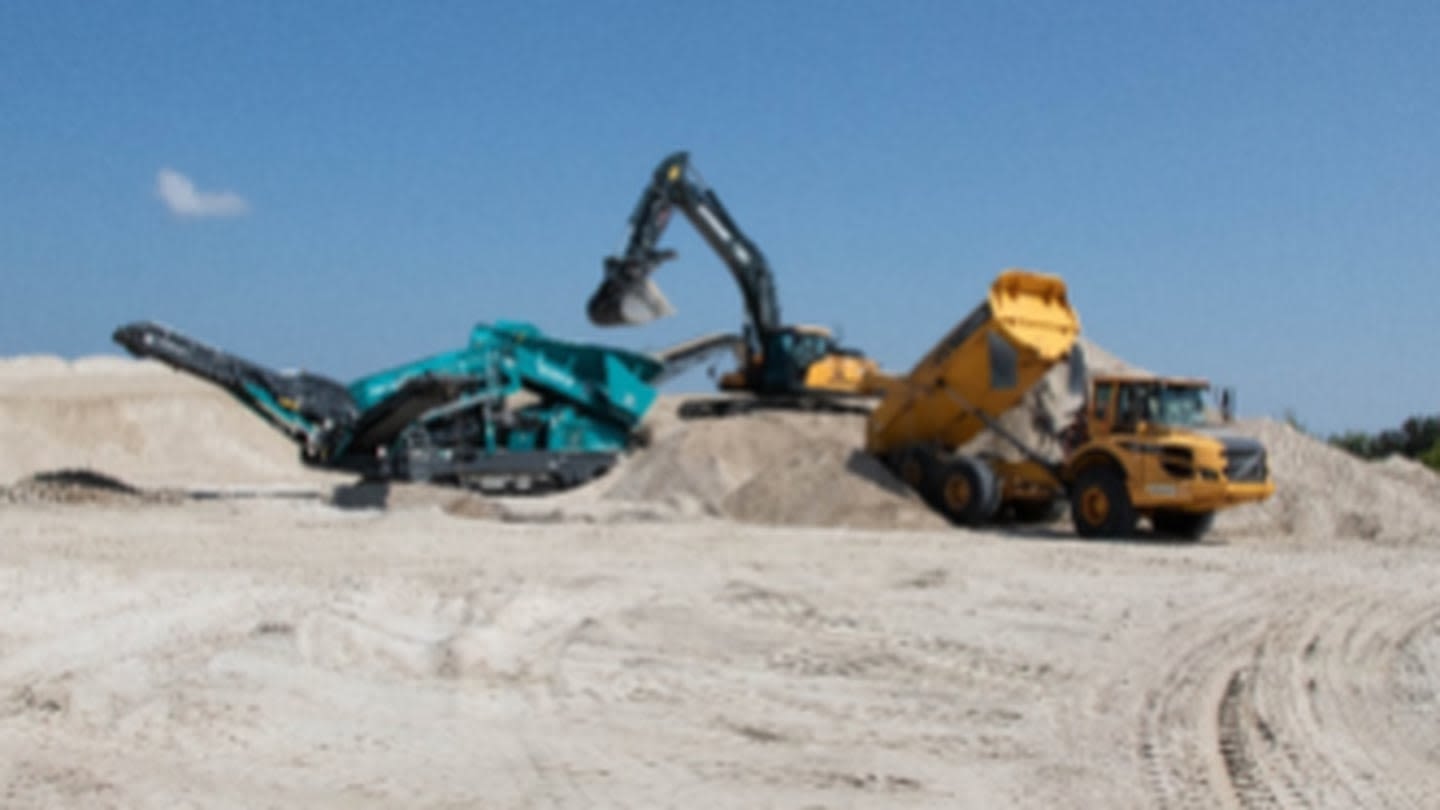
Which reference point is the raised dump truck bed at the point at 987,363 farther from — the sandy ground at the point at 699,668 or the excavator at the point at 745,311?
the excavator at the point at 745,311

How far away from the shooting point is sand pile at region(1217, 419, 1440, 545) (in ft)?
46.6

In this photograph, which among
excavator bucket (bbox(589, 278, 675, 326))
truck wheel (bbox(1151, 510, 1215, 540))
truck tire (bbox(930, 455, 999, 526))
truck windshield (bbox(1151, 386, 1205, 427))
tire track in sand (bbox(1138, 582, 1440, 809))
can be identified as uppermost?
excavator bucket (bbox(589, 278, 675, 326))

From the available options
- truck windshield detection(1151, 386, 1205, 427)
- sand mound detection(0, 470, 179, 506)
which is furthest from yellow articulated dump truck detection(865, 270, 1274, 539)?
sand mound detection(0, 470, 179, 506)

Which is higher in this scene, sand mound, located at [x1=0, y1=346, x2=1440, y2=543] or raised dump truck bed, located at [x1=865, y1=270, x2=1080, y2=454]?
raised dump truck bed, located at [x1=865, y1=270, x2=1080, y2=454]

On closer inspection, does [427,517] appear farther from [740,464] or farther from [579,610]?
[579,610]

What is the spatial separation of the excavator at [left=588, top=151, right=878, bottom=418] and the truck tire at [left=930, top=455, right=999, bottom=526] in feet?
17.7

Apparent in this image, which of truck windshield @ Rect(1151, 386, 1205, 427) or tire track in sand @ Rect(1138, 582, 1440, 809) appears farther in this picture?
truck windshield @ Rect(1151, 386, 1205, 427)

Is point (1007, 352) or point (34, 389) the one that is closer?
point (1007, 352)

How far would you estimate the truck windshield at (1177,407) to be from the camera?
12766 millimetres

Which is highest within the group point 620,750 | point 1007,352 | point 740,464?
point 1007,352

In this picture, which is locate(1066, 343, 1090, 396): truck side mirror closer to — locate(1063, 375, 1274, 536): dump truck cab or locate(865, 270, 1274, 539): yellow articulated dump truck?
locate(865, 270, 1274, 539): yellow articulated dump truck

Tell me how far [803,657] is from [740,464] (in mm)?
10077

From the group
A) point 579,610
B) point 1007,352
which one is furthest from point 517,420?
point 579,610

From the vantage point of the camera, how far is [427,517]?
13.5 meters
